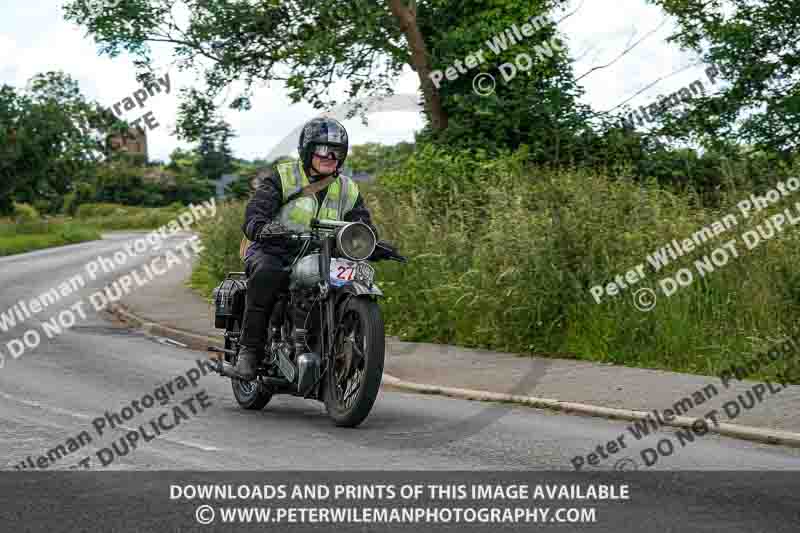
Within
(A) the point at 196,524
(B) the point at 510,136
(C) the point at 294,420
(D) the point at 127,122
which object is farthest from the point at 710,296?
(D) the point at 127,122

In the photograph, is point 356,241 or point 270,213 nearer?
point 356,241

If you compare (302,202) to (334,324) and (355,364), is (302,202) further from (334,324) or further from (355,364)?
(355,364)

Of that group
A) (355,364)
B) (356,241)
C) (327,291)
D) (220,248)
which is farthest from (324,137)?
(220,248)

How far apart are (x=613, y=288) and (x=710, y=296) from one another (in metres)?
1.13

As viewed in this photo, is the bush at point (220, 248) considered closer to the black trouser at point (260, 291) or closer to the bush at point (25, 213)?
the black trouser at point (260, 291)

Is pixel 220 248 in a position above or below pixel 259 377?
above

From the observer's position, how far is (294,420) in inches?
359

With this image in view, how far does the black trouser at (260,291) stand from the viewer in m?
8.98

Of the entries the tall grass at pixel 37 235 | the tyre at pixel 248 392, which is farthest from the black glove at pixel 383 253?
the tall grass at pixel 37 235

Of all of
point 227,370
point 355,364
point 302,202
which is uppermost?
point 302,202

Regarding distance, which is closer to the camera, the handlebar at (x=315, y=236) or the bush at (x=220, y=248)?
the handlebar at (x=315, y=236)

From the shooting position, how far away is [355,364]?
824cm

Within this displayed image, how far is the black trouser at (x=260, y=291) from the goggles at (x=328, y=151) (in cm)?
89

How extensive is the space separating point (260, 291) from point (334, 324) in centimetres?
85
